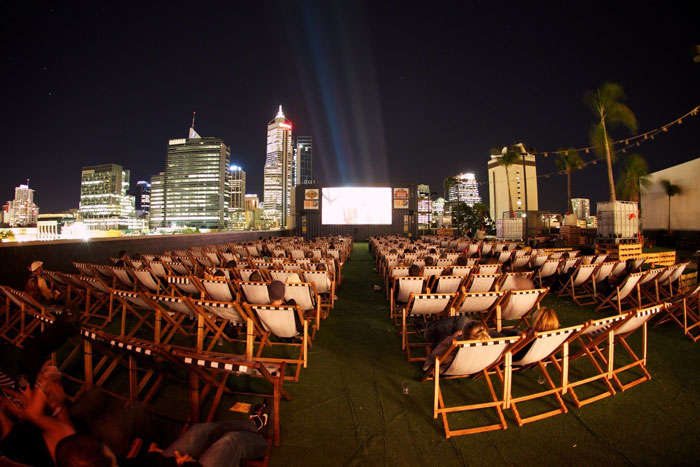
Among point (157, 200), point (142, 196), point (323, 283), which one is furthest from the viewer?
point (142, 196)

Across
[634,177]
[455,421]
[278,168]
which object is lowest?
[455,421]

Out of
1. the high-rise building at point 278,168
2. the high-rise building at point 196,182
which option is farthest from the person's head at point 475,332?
the high-rise building at point 278,168

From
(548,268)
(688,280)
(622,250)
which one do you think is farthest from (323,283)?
(622,250)

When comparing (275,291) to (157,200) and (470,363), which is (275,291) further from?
(157,200)

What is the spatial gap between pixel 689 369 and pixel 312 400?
12.4ft

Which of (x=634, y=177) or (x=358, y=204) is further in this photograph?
(x=358, y=204)

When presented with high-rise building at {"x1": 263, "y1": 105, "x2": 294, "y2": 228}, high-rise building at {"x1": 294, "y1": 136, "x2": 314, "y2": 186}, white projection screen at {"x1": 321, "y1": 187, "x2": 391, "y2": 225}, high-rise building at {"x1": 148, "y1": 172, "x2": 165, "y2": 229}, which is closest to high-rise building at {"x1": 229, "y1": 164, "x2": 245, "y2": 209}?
high-rise building at {"x1": 263, "y1": 105, "x2": 294, "y2": 228}

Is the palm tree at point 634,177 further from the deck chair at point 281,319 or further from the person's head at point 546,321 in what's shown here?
the deck chair at point 281,319

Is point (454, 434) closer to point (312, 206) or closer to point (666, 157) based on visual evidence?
point (312, 206)

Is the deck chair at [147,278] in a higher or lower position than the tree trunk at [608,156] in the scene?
lower

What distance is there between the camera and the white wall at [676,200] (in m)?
16.8

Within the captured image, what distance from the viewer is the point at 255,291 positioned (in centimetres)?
368

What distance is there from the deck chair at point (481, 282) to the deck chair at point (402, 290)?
68 cm

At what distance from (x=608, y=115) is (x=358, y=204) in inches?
619
